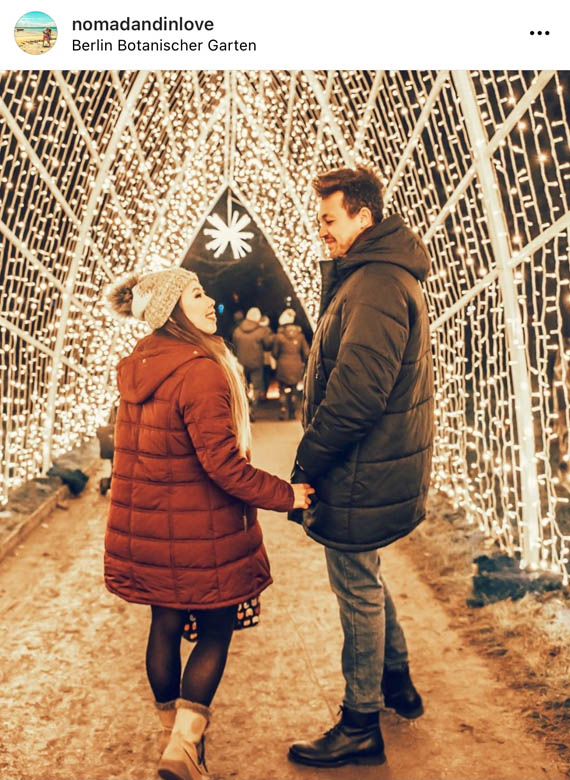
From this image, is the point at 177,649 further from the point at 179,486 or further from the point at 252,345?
the point at 252,345

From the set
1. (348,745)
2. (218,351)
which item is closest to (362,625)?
(348,745)

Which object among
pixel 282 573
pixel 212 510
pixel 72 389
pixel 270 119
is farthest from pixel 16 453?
pixel 270 119

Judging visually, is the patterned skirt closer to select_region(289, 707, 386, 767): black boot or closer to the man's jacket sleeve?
select_region(289, 707, 386, 767): black boot

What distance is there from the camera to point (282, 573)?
4.61 m

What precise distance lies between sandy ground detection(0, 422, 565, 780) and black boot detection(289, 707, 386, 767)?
0.03m

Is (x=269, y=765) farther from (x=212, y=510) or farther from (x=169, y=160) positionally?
(x=169, y=160)

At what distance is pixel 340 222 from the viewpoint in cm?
252

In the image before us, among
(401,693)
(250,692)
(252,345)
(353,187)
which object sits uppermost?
(353,187)

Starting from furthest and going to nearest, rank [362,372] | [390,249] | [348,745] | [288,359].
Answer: [288,359] → [348,745] → [390,249] → [362,372]

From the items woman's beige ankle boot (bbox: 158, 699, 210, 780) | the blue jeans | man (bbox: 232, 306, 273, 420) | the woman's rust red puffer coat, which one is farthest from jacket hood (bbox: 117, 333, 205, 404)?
man (bbox: 232, 306, 273, 420)

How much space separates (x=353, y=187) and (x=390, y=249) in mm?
248

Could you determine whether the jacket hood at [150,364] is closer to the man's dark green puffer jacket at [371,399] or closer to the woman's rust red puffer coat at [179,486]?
the woman's rust red puffer coat at [179,486]

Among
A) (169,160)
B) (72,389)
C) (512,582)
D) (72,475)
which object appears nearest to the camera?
(512,582)
